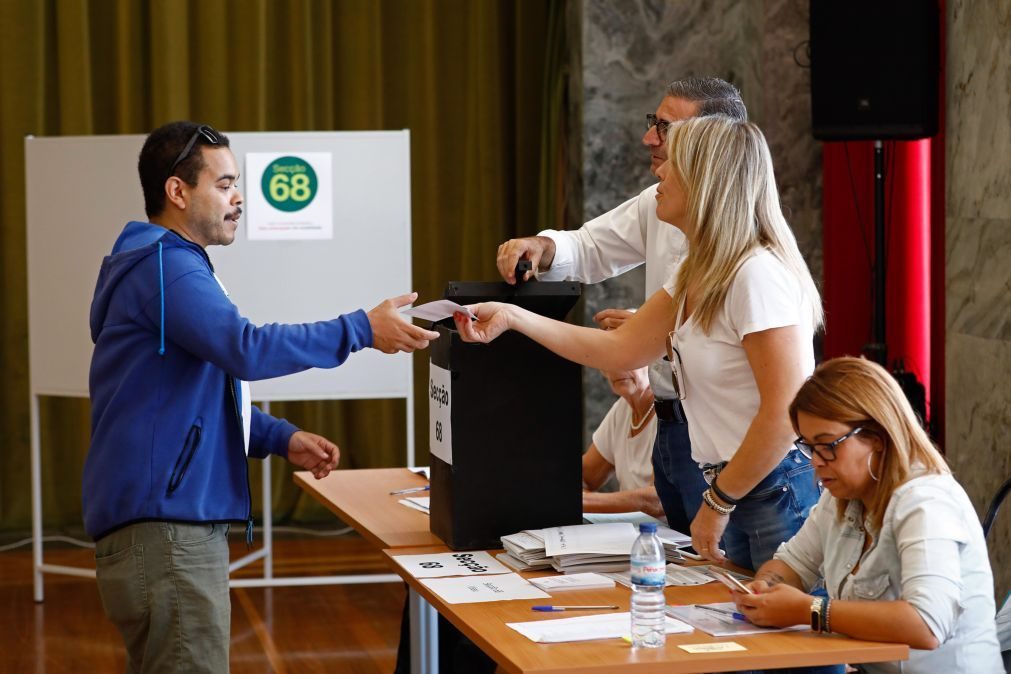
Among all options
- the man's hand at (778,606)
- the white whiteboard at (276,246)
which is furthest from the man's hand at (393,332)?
the white whiteboard at (276,246)

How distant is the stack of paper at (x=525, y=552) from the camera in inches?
96.8

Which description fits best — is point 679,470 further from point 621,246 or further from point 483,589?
point 621,246

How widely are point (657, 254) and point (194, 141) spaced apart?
1.19 m

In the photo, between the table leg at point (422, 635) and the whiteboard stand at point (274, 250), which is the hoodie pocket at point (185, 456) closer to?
the table leg at point (422, 635)

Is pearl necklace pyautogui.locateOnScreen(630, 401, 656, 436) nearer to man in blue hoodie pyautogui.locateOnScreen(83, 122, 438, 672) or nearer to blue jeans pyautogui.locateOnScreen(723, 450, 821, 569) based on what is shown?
blue jeans pyautogui.locateOnScreen(723, 450, 821, 569)

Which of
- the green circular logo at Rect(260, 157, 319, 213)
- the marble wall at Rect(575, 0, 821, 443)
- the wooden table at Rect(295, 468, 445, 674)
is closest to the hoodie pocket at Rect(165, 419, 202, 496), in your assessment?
the wooden table at Rect(295, 468, 445, 674)

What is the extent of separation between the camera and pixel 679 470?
107 inches

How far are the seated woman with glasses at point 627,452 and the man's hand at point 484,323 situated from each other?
0.65m

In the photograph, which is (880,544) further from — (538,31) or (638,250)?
(538,31)

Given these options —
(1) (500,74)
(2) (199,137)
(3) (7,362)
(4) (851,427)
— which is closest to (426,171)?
(1) (500,74)

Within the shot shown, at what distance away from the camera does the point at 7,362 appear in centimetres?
610

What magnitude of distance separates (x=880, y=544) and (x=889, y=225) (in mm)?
3527

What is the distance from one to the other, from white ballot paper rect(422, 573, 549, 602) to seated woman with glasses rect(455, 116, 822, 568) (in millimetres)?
340

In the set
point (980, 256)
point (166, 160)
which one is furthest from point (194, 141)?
point (980, 256)
